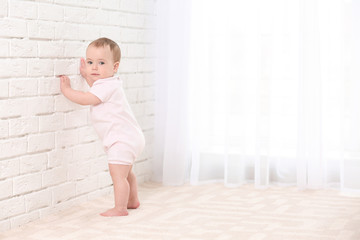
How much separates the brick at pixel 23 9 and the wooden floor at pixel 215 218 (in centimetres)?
81

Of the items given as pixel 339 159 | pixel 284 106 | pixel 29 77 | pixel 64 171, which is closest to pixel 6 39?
pixel 29 77

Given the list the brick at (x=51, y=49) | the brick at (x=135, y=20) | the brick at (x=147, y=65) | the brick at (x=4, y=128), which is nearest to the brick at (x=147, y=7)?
the brick at (x=135, y=20)

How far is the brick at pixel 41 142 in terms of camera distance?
2480 mm

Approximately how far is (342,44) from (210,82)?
0.70 metres

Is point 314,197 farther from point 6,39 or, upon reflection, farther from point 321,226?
point 6,39

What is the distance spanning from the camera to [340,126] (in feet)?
10.3

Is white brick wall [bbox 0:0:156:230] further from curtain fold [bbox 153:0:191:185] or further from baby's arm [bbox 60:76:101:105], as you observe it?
curtain fold [bbox 153:0:191:185]

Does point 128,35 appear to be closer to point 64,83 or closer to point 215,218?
point 64,83

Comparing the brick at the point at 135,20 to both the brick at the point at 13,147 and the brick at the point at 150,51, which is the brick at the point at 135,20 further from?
the brick at the point at 13,147

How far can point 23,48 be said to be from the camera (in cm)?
241

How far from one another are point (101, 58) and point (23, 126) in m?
0.45

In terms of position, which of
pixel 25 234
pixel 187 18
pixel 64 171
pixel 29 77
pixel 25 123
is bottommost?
pixel 25 234

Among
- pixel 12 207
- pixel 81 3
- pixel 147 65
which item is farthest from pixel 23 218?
pixel 147 65

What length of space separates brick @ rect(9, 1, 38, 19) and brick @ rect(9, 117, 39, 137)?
0.39m
